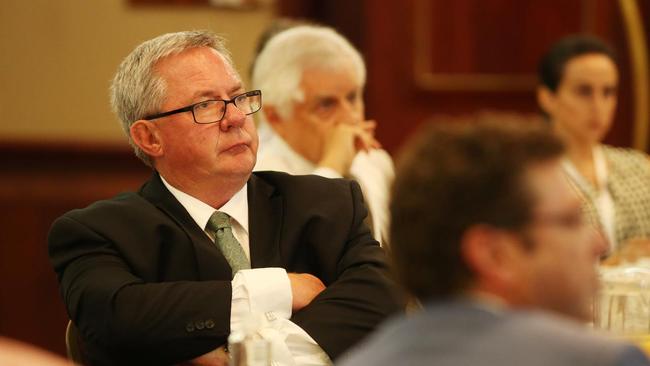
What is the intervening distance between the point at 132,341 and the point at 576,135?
7.92ft

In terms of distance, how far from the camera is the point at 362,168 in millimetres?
3328

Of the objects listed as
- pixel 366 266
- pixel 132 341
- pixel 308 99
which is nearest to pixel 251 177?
pixel 366 266

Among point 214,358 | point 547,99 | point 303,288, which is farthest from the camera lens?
point 547,99

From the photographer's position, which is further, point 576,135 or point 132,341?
point 576,135

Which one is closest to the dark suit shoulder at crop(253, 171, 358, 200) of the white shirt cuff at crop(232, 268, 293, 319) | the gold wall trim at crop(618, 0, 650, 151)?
the white shirt cuff at crop(232, 268, 293, 319)

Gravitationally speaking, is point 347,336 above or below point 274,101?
below

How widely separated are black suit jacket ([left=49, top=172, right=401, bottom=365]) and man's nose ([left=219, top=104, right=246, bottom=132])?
17cm

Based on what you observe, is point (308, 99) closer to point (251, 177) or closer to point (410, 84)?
point (251, 177)

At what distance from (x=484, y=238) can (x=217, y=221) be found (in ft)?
4.09

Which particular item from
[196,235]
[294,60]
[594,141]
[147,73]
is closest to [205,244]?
[196,235]

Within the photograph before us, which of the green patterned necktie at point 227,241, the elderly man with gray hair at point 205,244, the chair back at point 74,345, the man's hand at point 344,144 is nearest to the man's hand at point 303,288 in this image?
the elderly man with gray hair at point 205,244

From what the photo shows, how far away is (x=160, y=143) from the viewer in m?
2.62

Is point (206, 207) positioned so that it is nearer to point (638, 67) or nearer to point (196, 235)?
point (196, 235)

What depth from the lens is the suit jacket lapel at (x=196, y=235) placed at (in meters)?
2.47
